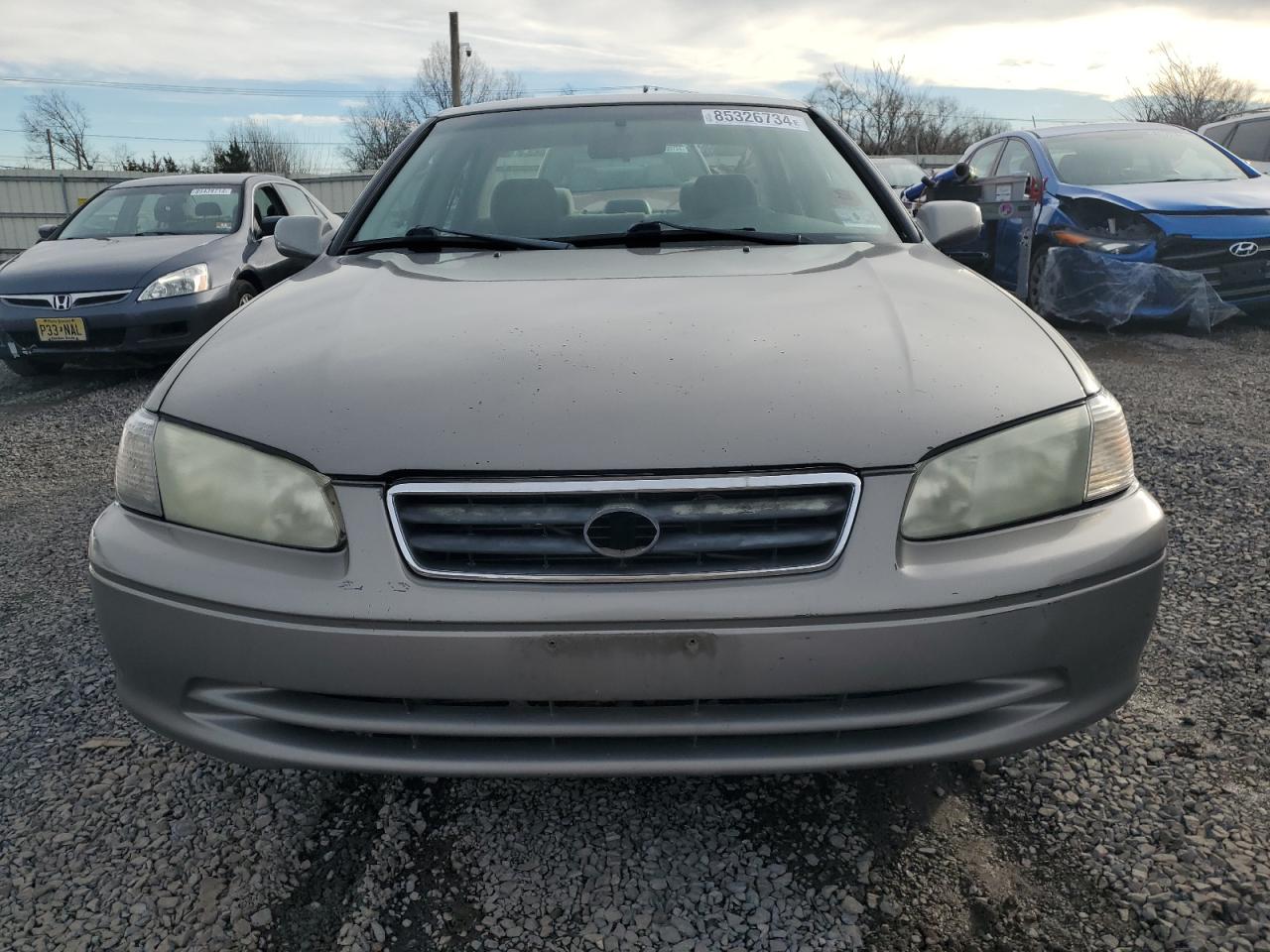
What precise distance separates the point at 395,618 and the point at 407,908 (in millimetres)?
556

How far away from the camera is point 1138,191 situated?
273 inches

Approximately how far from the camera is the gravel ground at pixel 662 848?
1626mm

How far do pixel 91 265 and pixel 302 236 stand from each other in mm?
4744

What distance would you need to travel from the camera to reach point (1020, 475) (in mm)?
1634

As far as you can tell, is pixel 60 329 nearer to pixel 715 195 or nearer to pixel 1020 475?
pixel 715 195

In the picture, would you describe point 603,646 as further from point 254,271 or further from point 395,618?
point 254,271

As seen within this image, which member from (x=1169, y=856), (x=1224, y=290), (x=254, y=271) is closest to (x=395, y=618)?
(x=1169, y=856)

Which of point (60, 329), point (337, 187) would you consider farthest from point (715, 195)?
point (337, 187)

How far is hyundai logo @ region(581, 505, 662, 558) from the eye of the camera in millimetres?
1508

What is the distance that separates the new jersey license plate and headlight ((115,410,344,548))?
5.48 meters

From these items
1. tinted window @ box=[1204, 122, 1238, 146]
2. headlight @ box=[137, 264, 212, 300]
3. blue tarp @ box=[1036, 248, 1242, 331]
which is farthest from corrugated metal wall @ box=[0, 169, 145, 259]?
blue tarp @ box=[1036, 248, 1242, 331]

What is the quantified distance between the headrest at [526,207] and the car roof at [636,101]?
466mm

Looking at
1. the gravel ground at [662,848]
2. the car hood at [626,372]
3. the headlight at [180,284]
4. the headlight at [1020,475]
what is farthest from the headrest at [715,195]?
the headlight at [180,284]

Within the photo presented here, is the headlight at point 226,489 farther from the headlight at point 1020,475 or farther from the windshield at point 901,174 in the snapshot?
the windshield at point 901,174
